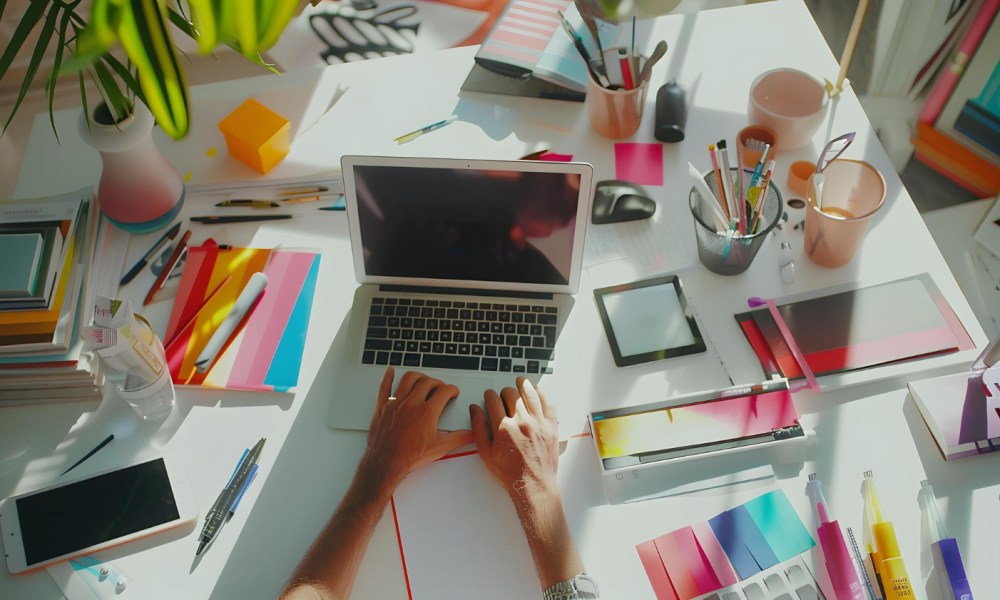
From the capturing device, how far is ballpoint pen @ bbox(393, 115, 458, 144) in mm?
1450

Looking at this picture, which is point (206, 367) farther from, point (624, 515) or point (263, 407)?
point (624, 515)

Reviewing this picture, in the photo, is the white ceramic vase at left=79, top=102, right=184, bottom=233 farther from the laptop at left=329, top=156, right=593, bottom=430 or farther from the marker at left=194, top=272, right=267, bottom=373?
the laptop at left=329, top=156, right=593, bottom=430

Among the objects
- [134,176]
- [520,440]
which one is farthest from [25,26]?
[520,440]

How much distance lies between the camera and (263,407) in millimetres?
1171

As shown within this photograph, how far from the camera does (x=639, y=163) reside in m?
1.40

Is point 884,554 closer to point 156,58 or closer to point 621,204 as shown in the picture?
point 621,204

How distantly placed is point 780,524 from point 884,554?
12 centimetres

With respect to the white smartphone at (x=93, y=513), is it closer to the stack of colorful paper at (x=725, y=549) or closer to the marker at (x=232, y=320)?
the marker at (x=232, y=320)

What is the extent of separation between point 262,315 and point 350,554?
42 centimetres

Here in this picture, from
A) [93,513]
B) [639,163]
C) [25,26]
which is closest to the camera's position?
[25,26]

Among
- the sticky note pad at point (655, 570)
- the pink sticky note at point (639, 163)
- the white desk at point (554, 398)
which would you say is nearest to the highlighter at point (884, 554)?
the white desk at point (554, 398)

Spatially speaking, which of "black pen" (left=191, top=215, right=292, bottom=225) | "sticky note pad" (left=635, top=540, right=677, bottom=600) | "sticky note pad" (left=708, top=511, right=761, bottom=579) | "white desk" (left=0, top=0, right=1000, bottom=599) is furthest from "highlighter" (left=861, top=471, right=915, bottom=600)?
"black pen" (left=191, top=215, right=292, bottom=225)

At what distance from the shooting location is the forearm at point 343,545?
98cm

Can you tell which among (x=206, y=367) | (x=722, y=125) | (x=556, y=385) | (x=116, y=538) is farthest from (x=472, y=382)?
(x=722, y=125)
